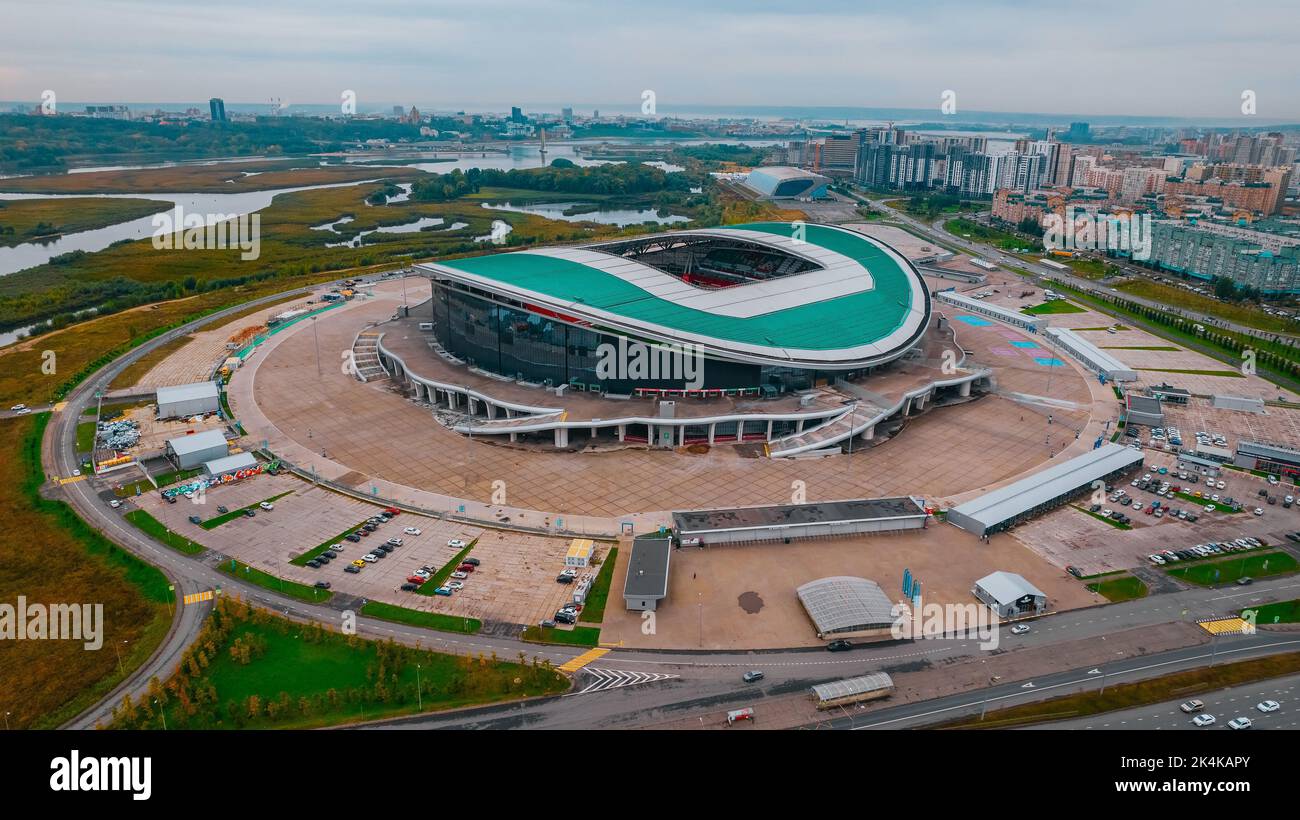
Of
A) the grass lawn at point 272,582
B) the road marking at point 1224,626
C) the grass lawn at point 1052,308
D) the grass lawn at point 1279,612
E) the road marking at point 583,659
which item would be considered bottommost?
the road marking at point 583,659

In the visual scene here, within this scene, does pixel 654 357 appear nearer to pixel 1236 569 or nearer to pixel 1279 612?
pixel 1236 569

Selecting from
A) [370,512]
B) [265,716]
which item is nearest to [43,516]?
[370,512]

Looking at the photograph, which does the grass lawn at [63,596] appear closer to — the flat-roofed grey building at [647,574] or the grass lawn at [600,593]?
the grass lawn at [600,593]

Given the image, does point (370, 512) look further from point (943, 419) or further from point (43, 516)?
point (943, 419)

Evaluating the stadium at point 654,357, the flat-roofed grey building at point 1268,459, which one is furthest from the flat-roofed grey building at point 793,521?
the flat-roofed grey building at point 1268,459

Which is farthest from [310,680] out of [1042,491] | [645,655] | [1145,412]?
[1145,412]

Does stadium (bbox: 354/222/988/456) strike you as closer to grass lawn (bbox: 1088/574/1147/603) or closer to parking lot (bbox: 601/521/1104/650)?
parking lot (bbox: 601/521/1104/650)
